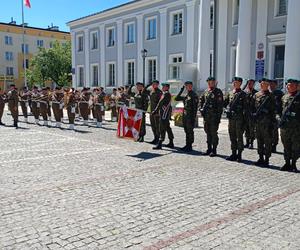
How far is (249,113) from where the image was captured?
29.1ft

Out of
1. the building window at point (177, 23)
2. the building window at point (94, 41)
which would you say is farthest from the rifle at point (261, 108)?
the building window at point (94, 41)

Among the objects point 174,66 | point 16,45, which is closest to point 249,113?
point 174,66

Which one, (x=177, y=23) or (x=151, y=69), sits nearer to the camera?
(x=177, y=23)

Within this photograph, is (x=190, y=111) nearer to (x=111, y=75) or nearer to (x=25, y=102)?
(x=25, y=102)

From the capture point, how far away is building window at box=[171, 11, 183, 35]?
28300 mm

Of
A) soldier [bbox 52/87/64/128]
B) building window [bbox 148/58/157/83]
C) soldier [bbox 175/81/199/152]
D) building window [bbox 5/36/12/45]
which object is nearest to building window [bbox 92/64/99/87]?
building window [bbox 148/58/157/83]

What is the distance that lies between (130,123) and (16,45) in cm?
6696

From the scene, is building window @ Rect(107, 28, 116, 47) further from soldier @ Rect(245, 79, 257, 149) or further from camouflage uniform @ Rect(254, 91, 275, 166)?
camouflage uniform @ Rect(254, 91, 275, 166)

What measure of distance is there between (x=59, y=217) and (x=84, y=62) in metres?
35.6

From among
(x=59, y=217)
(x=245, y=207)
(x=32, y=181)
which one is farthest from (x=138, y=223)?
(x=32, y=181)

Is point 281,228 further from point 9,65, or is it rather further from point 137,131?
point 9,65

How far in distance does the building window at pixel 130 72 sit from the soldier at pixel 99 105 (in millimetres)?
15841

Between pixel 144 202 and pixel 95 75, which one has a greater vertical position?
pixel 95 75

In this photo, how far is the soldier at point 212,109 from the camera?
927 centimetres
